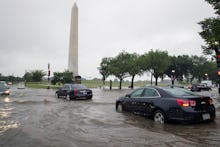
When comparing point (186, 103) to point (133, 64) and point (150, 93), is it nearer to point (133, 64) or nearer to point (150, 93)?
point (150, 93)

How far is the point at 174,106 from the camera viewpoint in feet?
27.7

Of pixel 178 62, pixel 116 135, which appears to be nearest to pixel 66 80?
pixel 178 62

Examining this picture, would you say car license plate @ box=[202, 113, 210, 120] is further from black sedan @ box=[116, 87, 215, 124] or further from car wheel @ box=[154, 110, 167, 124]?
car wheel @ box=[154, 110, 167, 124]

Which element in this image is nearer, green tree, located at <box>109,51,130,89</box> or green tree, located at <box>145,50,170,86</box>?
green tree, located at <box>109,51,130,89</box>

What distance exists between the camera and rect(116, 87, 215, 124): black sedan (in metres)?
8.29

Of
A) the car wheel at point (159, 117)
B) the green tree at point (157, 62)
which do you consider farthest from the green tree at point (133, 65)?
the car wheel at point (159, 117)

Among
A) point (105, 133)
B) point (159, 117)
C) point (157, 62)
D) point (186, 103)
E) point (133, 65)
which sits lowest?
point (105, 133)

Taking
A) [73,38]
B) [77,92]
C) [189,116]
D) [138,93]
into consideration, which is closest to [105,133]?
[189,116]

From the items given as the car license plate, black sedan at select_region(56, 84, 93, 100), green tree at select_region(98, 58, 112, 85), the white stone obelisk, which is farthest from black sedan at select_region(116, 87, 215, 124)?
green tree at select_region(98, 58, 112, 85)

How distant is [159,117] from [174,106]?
2.98 feet

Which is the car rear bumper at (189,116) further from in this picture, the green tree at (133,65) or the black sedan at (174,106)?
the green tree at (133,65)

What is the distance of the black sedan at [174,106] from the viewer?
8289 mm

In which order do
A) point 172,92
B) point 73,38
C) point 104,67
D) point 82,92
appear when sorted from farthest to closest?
point 104,67, point 73,38, point 82,92, point 172,92

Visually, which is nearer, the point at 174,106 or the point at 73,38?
the point at 174,106
